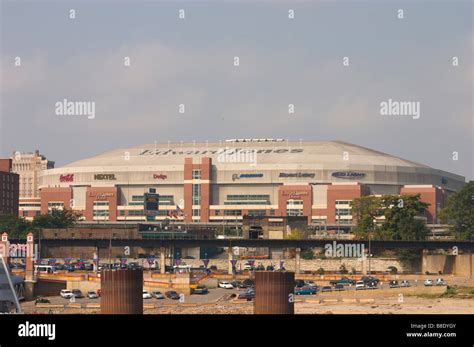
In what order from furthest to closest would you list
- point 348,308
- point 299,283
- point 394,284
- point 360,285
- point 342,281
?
point 342,281
point 299,283
point 394,284
point 360,285
point 348,308

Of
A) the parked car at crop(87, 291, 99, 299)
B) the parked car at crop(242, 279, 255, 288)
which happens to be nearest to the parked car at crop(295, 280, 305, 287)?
the parked car at crop(242, 279, 255, 288)

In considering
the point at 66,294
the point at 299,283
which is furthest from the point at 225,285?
the point at 66,294

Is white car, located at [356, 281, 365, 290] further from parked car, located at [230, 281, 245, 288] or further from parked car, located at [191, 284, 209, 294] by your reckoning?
parked car, located at [191, 284, 209, 294]

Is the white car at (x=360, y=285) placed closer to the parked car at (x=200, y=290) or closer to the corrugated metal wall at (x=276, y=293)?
the parked car at (x=200, y=290)

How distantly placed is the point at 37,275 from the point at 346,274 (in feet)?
138

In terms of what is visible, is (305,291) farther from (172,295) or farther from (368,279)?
(368,279)

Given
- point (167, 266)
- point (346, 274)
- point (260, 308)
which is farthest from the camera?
point (167, 266)

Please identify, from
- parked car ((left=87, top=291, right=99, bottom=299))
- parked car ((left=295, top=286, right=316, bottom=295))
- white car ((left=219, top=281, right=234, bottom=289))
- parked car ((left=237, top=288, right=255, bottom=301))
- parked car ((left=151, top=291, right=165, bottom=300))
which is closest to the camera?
parked car ((left=237, top=288, right=255, bottom=301))

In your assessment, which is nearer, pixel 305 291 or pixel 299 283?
pixel 305 291

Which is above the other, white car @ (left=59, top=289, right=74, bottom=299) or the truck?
the truck
